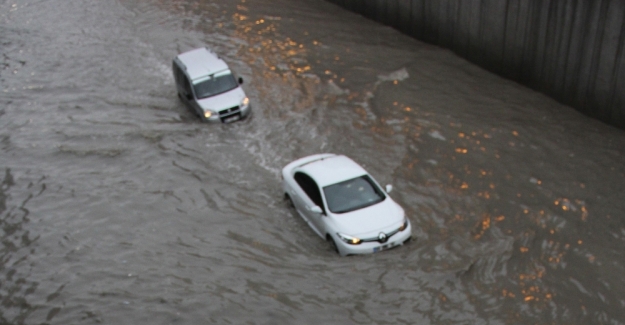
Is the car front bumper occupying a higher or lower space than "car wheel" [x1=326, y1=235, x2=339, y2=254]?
higher

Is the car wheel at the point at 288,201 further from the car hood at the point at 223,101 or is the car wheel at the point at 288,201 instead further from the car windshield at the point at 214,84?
the car windshield at the point at 214,84

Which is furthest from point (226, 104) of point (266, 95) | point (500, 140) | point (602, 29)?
point (602, 29)

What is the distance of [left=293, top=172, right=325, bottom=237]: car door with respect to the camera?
43.1 feet

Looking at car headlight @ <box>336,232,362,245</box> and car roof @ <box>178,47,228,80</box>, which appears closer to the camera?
car headlight @ <box>336,232,362,245</box>

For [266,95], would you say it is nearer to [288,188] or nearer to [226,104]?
[226,104]

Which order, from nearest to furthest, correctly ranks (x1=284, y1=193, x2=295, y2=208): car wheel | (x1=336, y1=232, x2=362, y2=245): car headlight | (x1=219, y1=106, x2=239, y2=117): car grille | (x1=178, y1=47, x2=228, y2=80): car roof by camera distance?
(x1=336, y1=232, x2=362, y2=245): car headlight, (x1=284, y1=193, x2=295, y2=208): car wheel, (x1=219, y1=106, x2=239, y2=117): car grille, (x1=178, y1=47, x2=228, y2=80): car roof

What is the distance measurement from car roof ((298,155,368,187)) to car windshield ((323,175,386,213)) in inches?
5.0

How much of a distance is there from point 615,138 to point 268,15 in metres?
15.7

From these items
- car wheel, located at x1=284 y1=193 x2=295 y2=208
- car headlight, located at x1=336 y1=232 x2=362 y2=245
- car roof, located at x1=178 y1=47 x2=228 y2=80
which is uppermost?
car roof, located at x1=178 y1=47 x2=228 y2=80

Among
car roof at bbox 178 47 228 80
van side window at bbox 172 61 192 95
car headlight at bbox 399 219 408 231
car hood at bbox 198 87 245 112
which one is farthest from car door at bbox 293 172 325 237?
van side window at bbox 172 61 192 95

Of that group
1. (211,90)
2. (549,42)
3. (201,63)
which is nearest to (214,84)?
(211,90)

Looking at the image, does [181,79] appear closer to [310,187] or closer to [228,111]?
[228,111]

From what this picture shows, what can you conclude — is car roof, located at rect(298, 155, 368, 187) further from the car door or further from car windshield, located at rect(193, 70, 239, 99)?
car windshield, located at rect(193, 70, 239, 99)

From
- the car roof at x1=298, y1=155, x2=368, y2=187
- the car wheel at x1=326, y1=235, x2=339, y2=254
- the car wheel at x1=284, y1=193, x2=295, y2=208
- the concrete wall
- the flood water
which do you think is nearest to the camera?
the flood water
